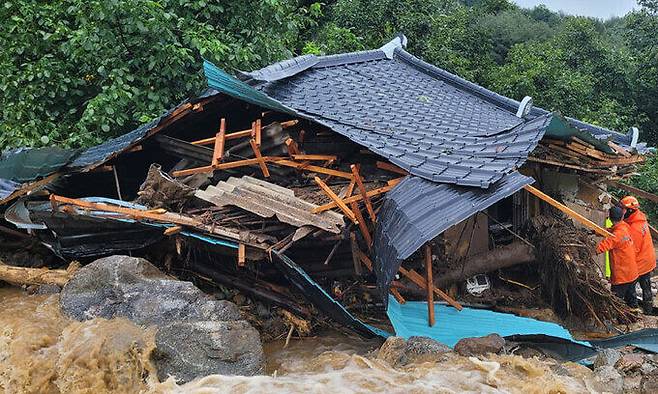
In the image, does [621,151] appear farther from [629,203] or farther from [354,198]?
[354,198]

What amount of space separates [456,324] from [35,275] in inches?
191

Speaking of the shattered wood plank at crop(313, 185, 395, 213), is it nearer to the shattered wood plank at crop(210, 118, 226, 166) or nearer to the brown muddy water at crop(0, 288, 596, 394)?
the brown muddy water at crop(0, 288, 596, 394)

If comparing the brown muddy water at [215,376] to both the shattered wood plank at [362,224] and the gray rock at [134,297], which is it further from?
the shattered wood plank at [362,224]

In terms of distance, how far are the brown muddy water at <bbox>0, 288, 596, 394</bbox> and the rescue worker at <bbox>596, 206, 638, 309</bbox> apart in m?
3.56

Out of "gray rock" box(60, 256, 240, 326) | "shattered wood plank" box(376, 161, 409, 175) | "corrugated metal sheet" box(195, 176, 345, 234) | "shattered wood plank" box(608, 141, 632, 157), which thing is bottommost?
"gray rock" box(60, 256, 240, 326)

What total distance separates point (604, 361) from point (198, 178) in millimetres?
4883

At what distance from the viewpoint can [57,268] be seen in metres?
7.33

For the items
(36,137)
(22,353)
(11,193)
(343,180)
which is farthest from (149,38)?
(22,353)

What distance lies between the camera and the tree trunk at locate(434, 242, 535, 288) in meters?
7.57

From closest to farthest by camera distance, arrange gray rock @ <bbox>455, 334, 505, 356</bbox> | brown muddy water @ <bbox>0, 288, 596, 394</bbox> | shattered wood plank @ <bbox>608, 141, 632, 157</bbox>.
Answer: brown muddy water @ <bbox>0, 288, 596, 394</bbox>
gray rock @ <bbox>455, 334, 505, 356</bbox>
shattered wood plank @ <bbox>608, 141, 632, 157</bbox>

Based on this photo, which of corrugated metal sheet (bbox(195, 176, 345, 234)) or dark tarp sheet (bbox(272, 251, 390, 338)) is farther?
corrugated metal sheet (bbox(195, 176, 345, 234))

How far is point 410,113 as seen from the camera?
8359 mm

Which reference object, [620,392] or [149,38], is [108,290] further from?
[149,38]

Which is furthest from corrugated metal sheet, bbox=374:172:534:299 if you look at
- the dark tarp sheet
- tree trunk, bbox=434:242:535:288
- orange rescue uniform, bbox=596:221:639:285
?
orange rescue uniform, bbox=596:221:639:285
